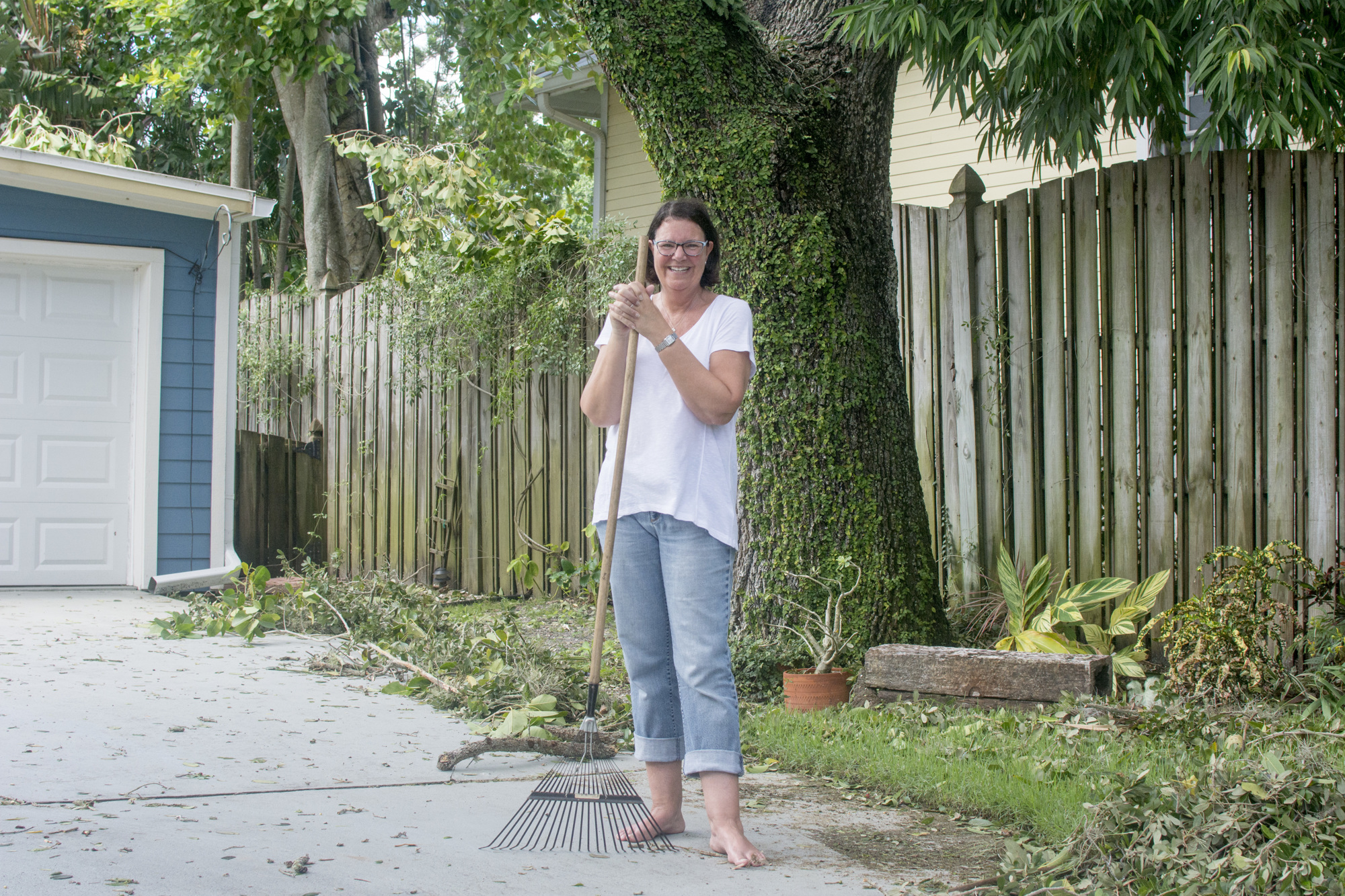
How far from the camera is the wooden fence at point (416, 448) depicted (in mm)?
7508

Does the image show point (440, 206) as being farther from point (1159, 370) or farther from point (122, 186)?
point (1159, 370)

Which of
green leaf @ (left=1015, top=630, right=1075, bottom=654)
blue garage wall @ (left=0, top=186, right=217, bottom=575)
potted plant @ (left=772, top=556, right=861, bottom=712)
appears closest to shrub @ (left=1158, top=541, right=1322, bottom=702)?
green leaf @ (left=1015, top=630, right=1075, bottom=654)

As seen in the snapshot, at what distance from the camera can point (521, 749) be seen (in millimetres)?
3662

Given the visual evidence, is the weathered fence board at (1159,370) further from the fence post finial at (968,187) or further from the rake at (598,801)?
the rake at (598,801)

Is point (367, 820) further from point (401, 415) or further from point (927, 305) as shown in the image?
point (401, 415)

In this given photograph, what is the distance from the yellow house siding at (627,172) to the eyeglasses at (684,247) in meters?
10.3

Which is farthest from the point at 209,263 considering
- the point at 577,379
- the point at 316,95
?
the point at 316,95

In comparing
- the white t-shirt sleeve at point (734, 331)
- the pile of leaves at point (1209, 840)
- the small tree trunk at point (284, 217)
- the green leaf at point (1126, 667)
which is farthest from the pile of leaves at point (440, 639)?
the small tree trunk at point (284, 217)

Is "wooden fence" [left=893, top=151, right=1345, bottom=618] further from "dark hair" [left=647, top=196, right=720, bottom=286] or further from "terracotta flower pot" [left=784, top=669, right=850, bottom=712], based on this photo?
"dark hair" [left=647, top=196, right=720, bottom=286]

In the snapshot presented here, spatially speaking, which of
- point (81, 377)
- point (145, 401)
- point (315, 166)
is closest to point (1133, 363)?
point (145, 401)

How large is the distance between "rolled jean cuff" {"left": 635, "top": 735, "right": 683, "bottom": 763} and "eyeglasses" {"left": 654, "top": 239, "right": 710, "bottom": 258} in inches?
48.2

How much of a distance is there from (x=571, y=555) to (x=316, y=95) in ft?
25.0

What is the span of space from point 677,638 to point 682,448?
0.46 m

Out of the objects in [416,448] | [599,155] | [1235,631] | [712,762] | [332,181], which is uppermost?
[599,155]
